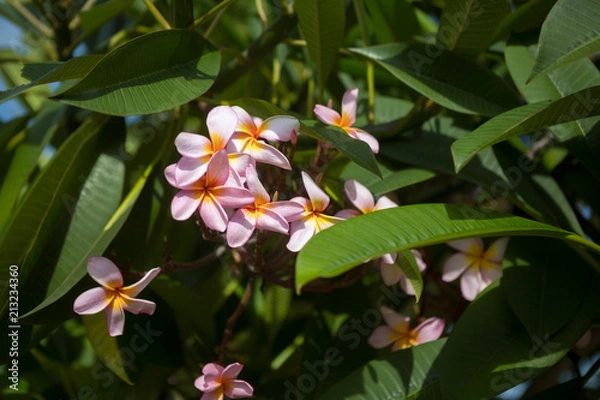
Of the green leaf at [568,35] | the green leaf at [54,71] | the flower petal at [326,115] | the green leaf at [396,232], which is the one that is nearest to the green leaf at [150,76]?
the green leaf at [54,71]

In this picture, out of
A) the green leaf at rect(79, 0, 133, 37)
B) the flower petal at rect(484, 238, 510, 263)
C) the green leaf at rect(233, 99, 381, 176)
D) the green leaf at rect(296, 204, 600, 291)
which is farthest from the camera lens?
the green leaf at rect(79, 0, 133, 37)

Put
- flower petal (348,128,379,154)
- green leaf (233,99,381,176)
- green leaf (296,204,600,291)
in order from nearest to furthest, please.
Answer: green leaf (296,204,600,291) < green leaf (233,99,381,176) < flower petal (348,128,379,154)

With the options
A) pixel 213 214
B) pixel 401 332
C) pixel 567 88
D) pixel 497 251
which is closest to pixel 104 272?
pixel 213 214

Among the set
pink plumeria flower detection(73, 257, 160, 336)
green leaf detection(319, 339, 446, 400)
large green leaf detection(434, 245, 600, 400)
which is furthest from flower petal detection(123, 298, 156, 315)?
large green leaf detection(434, 245, 600, 400)

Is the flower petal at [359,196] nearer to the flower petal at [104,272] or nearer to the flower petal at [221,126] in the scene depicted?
the flower petal at [221,126]

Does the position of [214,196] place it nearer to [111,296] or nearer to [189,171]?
[189,171]

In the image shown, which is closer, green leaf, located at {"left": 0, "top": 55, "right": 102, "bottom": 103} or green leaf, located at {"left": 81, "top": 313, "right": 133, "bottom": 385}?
green leaf, located at {"left": 0, "top": 55, "right": 102, "bottom": 103}

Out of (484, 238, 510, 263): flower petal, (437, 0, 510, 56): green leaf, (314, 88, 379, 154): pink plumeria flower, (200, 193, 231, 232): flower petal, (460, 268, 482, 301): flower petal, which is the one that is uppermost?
(437, 0, 510, 56): green leaf

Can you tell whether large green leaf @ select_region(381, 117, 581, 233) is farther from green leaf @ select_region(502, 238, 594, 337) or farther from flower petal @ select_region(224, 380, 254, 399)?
flower petal @ select_region(224, 380, 254, 399)
